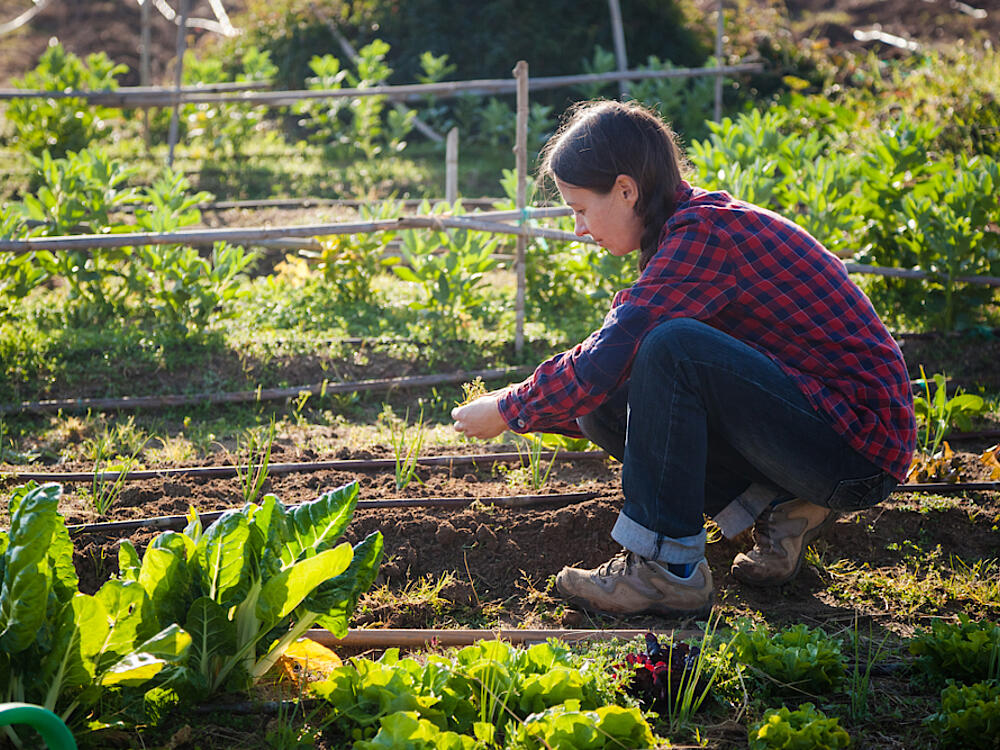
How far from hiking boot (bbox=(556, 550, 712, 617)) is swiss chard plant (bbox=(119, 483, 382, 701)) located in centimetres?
62

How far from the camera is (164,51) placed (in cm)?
1252

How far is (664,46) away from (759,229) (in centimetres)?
769

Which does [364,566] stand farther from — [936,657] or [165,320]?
[165,320]


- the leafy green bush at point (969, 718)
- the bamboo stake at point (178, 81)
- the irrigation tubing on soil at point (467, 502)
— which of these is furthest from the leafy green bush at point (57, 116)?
the leafy green bush at point (969, 718)

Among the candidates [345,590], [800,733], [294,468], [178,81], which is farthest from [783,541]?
[178,81]

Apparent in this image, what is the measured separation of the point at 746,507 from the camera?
8.04 ft

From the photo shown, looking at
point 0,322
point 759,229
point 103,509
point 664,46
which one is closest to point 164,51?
point 664,46

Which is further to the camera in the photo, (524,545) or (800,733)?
(524,545)

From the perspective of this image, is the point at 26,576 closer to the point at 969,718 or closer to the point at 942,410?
the point at 969,718

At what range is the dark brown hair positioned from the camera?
7.11 ft

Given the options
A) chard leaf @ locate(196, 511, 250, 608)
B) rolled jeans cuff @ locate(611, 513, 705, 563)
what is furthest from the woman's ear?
chard leaf @ locate(196, 511, 250, 608)

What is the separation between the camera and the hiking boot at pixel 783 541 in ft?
7.85

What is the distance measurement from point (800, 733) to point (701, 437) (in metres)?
0.72

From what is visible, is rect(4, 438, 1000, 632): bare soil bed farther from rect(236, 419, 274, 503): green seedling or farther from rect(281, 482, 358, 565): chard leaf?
rect(281, 482, 358, 565): chard leaf
